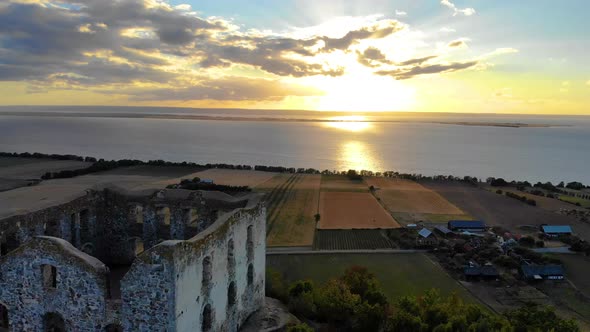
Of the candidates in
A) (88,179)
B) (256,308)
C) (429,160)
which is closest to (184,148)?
(88,179)

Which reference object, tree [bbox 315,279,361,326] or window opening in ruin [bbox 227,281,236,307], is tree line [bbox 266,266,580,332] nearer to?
tree [bbox 315,279,361,326]

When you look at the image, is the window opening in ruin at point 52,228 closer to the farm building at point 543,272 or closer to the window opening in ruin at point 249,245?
the window opening in ruin at point 249,245

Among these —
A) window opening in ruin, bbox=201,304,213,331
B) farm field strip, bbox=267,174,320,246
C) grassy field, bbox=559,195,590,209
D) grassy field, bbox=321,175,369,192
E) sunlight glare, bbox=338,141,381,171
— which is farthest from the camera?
sunlight glare, bbox=338,141,381,171

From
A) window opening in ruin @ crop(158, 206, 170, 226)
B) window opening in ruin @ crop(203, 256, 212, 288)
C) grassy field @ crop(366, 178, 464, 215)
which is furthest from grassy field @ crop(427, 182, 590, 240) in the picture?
window opening in ruin @ crop(203, 256, 212, 288)

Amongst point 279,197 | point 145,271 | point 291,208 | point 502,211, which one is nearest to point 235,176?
point 279,197

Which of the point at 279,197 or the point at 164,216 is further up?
the point at 164,216

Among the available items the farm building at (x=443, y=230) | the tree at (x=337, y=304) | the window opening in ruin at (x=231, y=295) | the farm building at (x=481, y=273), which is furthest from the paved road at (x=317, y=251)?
the window opening in ruin at (x=231, y=295)

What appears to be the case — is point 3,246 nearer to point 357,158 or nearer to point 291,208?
point 291,208
